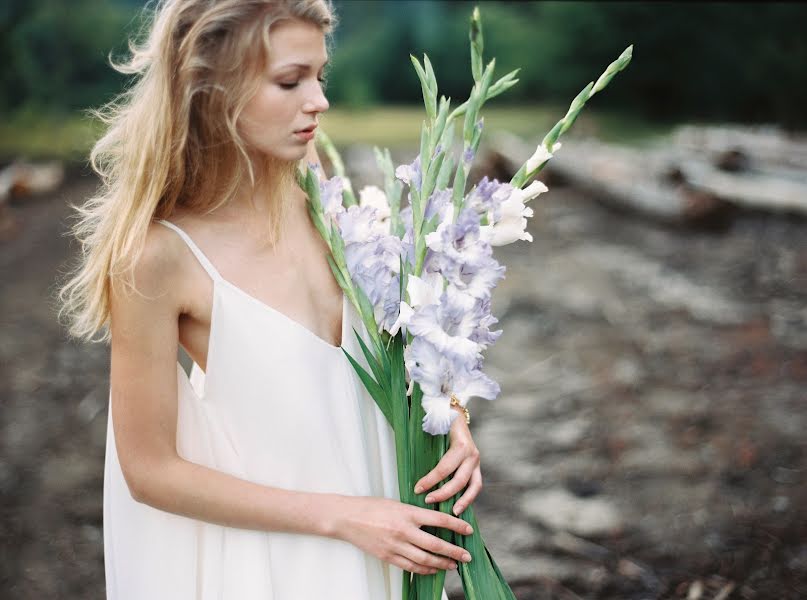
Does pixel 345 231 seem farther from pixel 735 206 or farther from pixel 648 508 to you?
pixel 735 206

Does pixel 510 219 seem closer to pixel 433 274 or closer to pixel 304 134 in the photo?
pixel 433 274

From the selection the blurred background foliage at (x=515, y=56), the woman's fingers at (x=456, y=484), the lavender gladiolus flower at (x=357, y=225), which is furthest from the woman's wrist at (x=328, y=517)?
the blurred background foliage at (x=515, y=56)

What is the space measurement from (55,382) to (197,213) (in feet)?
10.7

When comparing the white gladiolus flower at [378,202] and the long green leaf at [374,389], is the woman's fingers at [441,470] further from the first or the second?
the white gladiolus flower at [378,202]

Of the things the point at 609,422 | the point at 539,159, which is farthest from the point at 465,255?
the point at 609,422

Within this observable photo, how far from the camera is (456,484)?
1203mm

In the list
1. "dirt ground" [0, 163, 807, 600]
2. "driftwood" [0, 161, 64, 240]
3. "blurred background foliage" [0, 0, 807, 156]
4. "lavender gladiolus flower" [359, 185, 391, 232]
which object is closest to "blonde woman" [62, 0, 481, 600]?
"lavender gladiolus flower" [359, 185, 391, 232]

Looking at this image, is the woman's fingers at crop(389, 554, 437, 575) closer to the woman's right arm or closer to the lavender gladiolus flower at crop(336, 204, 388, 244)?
the woman's right arm

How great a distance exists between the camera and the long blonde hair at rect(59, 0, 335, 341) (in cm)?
115

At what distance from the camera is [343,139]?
25.1ft

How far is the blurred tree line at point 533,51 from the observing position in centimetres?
723

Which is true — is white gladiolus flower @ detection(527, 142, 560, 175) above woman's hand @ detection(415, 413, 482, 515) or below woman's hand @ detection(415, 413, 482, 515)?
above

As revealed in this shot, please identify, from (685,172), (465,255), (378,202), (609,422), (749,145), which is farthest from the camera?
(749,145)

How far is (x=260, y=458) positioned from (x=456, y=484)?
26 centimetres
